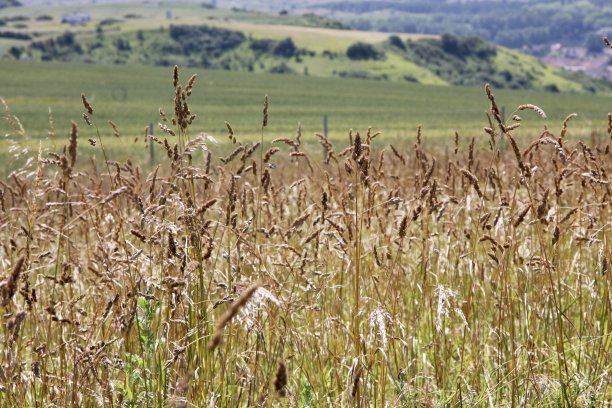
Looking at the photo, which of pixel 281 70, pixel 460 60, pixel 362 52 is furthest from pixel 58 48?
pixel 460 60

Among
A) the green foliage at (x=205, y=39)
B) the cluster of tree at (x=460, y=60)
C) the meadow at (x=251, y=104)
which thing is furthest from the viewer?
the green foliage at (x=205, y=39)

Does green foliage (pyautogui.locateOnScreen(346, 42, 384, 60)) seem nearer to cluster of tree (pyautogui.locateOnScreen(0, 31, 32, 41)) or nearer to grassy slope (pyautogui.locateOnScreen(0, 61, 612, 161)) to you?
grassy slope (pyautogui.locateOnScreen(0, 61, 612, 161))

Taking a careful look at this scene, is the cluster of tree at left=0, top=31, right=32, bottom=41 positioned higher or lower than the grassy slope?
higher

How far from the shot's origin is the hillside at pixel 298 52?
115375 millimetres

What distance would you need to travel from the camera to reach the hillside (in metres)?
115

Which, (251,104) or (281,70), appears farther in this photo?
(281,70)

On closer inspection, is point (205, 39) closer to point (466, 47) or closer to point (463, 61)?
point (463, 61)

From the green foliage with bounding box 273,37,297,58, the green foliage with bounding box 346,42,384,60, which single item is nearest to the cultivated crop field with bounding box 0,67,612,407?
the green foliage with bounding box 273,37,297,58

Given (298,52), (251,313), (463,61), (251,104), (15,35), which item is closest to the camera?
(251,313)

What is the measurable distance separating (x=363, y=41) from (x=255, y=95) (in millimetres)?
66163

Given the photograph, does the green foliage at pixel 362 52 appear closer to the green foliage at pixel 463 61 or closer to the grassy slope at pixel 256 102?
the green foliage at pixel 463 61

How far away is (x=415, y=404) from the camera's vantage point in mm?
3377

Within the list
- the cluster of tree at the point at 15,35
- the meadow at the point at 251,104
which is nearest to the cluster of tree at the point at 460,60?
the meadow at the point at 251,104

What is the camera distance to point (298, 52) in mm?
123812
